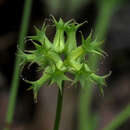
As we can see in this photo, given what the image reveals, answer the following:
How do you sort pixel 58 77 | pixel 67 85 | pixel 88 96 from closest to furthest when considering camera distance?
pixel 58 77 → pixel 88 96 → pixel 67 85

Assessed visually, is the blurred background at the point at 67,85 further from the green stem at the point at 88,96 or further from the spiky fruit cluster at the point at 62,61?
the spiky fruit cluster at the point at 62,61

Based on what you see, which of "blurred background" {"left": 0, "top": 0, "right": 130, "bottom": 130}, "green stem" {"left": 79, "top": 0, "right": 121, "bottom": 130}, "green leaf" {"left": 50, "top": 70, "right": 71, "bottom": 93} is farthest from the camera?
"blurred background" {"left": 0, "top": 0, "right": 130, "bottom": 130}

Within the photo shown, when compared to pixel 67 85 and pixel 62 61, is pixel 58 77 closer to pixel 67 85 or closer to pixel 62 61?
pixel 62 61

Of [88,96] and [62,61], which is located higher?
[62,61]

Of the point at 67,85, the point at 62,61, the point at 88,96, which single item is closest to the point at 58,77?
the point at 62,61

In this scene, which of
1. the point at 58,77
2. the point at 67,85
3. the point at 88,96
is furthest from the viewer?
the point at 67,85

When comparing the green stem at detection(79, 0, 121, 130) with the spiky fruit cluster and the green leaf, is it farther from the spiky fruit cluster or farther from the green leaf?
the green leaf

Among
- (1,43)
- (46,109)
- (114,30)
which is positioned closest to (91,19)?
(114,30)

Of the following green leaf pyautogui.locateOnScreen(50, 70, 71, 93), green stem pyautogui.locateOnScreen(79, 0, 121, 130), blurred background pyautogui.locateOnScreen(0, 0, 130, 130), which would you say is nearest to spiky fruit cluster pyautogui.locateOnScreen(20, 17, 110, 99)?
green leaf pyautogui.locateOnScreen(50, 70, 71, 93)

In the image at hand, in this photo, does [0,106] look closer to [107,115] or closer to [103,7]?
[107,115]
